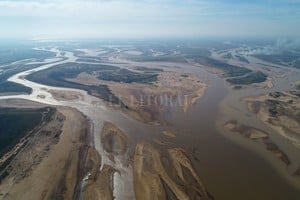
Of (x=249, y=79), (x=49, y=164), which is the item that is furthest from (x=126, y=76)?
(x=49, y=164)

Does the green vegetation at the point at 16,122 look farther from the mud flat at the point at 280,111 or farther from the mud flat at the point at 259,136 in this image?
the mud flat at the point at 280,111

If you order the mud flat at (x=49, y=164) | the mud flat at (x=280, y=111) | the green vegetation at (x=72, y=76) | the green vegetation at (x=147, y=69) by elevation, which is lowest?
the green vegetation at (x=147, y=69)

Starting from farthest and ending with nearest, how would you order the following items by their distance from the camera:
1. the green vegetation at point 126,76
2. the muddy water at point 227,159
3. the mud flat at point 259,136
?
the green vegetation at point 126,76 < the mud flat at point 259,136 < the muddy water at point 227,159

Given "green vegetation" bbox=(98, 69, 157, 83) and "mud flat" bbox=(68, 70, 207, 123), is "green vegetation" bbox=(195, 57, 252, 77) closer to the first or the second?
"mud flat" bbox=(68, 70, 207, 123)

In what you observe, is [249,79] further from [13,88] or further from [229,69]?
[13,88]

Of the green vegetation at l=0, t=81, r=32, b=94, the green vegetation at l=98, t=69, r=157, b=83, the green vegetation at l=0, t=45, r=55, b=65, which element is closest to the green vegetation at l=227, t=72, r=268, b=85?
the green vegetation at l=98, t=69, r=157, b=83

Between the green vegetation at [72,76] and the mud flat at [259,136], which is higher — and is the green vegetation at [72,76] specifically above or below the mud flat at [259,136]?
below

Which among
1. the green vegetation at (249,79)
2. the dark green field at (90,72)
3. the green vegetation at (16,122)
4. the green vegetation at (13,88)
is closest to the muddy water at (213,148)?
the dark green field at (90,72)

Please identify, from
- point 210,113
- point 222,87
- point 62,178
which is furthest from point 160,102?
point 62,178
